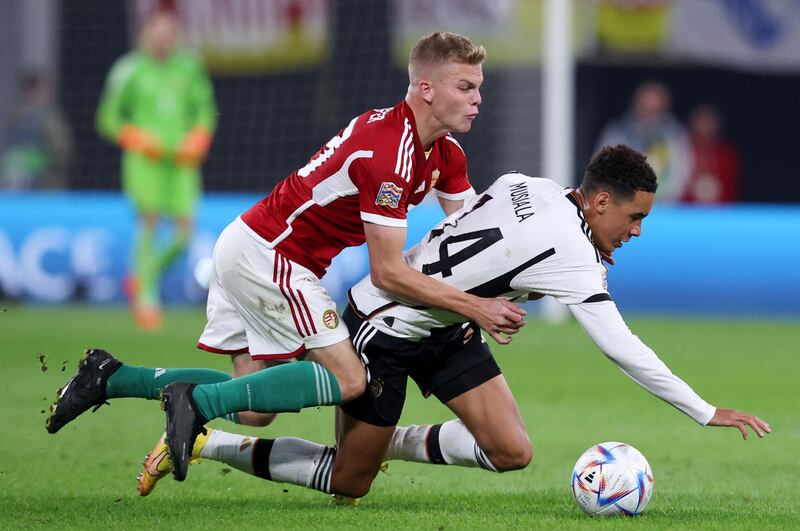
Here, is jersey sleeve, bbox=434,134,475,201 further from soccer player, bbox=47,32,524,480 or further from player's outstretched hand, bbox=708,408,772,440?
player's outstretched hand, bbox=708,408,772,440

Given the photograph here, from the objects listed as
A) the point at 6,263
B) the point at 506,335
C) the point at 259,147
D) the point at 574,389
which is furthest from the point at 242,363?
the point at 259,147

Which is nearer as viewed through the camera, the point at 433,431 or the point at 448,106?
the point at 448,106

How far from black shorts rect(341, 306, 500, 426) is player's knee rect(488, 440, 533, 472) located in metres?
0.28

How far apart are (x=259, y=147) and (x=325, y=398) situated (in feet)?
38.4

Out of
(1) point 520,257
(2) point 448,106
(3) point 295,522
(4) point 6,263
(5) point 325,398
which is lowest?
(4) point 6,263

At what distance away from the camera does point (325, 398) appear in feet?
17.0

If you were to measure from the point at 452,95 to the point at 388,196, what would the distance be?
0.50 m

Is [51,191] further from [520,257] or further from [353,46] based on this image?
[520,257]

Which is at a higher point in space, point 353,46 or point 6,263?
point 353,46

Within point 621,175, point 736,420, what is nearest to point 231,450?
point 621,175

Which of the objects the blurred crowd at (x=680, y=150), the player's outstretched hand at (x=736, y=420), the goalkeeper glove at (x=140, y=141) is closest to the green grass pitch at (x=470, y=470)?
the player's outstretched hand at (x=736, y=420)

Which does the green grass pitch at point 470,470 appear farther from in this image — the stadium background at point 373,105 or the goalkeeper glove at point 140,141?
the stadium background at point 373,105

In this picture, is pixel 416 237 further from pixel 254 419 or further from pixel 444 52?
pixel 444 52

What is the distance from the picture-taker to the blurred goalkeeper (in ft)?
41.9
